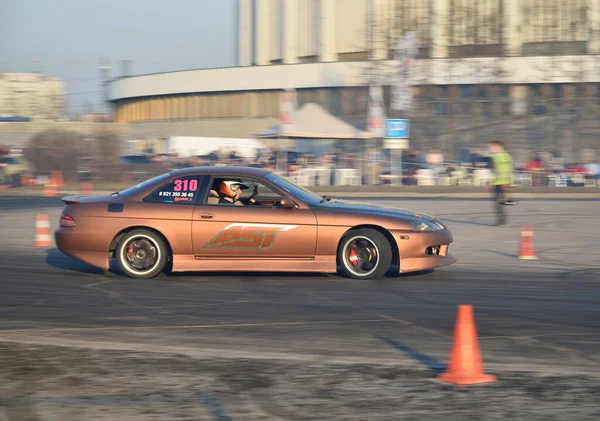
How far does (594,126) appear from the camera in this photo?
1549 inches

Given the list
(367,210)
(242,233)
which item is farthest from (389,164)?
(242,233)

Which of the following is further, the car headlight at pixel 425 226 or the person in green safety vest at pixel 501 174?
the person in green safety vest at pixel 501 174

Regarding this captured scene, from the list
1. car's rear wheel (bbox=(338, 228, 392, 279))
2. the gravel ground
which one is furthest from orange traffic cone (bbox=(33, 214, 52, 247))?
the gravel ground

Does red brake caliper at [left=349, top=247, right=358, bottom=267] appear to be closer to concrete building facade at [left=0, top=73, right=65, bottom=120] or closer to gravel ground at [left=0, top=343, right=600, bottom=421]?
gravel ground at [left=0, top=343, right=600, bottom=421]

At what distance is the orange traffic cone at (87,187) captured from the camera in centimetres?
3040

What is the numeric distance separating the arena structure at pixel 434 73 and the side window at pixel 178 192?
27.9 metres

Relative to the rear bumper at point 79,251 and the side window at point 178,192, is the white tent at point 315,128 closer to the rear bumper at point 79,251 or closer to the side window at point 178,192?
the side window at point 178,192

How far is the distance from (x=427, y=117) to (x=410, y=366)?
124ft

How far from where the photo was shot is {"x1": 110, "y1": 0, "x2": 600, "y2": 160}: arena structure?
4188 cm

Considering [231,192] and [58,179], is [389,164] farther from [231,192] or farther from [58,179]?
[231,192]

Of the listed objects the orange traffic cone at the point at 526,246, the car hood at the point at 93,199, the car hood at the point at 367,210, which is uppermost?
the car hood at the point at 93,199

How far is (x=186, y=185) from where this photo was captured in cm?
1091

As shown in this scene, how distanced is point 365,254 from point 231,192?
6.09 ft

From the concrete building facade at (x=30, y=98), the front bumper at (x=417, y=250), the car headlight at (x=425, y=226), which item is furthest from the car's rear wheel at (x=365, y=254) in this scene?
the concrete building facade at (x=30, y=98)
